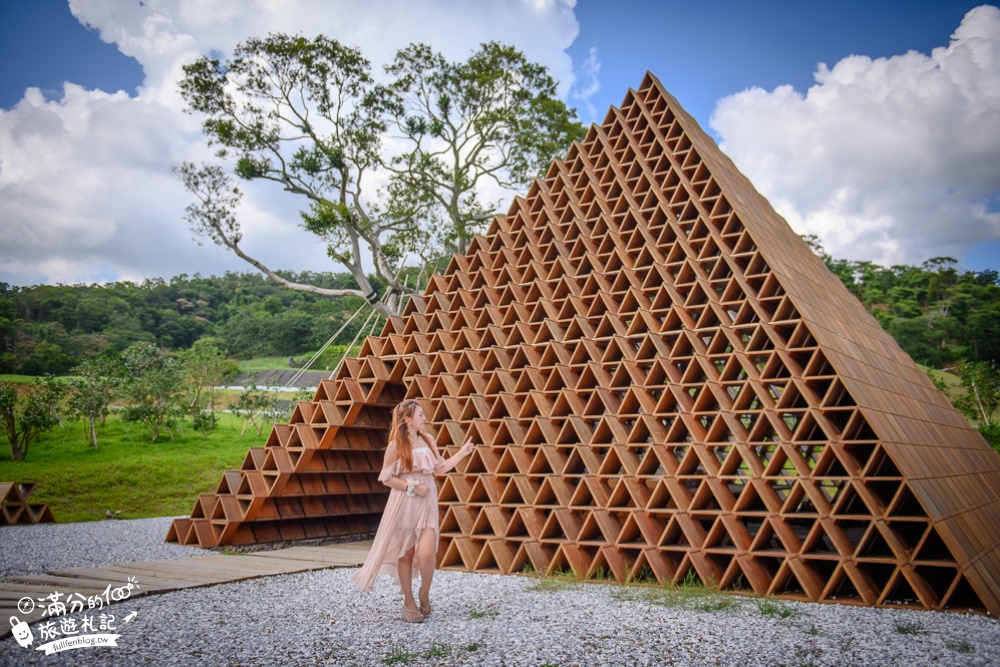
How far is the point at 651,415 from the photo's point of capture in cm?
761

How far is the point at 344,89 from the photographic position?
1861 cm

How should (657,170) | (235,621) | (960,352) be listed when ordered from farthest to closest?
(960,352) < (657,170) < (235,621)

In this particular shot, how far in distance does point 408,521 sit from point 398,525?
0.26 ft

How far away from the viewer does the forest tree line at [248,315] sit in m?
21.6

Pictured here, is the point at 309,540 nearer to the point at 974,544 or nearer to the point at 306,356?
the point at 974,544

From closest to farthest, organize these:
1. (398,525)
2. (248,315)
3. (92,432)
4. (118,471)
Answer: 1. (398,525)
2. (118,471)
3. (92,432)
4. (248,315)

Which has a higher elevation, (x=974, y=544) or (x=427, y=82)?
(x=427, y=82)

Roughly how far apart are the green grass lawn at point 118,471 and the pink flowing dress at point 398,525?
38.7 feet

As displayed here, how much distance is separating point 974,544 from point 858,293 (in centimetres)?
3122

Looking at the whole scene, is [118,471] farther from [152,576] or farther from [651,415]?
[651,415]

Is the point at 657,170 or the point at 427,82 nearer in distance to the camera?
the point at 657,170

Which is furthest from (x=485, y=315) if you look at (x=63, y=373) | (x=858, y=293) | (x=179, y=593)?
(x=858, y=293)

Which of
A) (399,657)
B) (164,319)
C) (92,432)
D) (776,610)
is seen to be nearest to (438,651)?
(399,657)

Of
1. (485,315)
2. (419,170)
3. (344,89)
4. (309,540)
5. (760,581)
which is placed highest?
(344,89)
